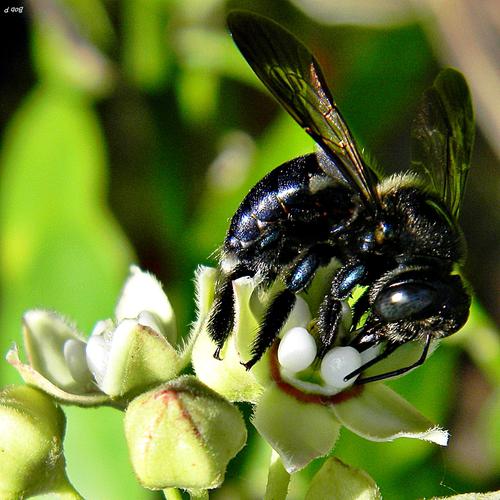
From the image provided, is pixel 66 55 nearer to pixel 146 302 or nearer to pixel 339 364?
pixel 146 302

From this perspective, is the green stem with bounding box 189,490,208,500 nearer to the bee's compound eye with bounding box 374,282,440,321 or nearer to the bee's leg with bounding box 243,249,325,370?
the bee's leg with bounding box 243,249,325,370

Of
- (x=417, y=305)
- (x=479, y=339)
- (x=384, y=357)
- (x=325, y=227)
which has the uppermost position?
(x=325, y=227)

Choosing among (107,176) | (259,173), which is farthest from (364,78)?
(107,176)

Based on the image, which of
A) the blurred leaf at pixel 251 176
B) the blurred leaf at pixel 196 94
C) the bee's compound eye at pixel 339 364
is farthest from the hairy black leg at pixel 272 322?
the blurred leaf at pixel 196 94

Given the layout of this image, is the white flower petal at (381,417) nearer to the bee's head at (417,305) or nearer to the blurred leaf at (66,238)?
the bee's head at (417,305)

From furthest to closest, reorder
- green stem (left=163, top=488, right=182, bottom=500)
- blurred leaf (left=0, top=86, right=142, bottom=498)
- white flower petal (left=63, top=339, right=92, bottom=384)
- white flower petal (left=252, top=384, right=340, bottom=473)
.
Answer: blurred leaf (left=0, top=86, right=142, bottom=498), white flower petal (left=63, top=339, right=92, bottom=384), green stem (left=163, top=488, right=182, bottom=500), white flower petal (left=252, top=384, right=340, bottom=473)

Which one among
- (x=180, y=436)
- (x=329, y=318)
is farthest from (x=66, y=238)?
(x=180, y=436)

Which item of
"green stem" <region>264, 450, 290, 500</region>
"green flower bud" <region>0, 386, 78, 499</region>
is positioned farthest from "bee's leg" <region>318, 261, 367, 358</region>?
"green flower bud" <region>0, 386, 78, 499</region>
